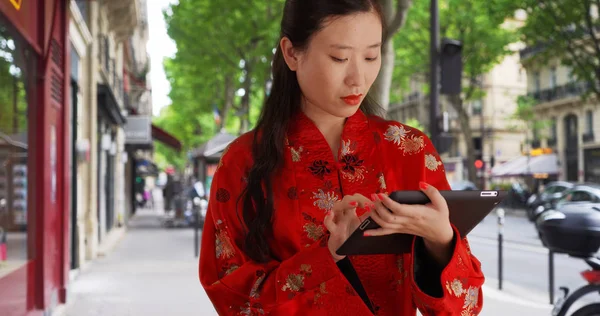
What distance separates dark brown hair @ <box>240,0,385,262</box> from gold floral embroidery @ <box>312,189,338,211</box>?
0.42ft

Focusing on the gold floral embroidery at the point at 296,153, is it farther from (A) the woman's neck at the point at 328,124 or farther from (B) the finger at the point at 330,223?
(B) the finger at the point at 330,223

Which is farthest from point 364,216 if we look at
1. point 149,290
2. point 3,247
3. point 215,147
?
point 215,147

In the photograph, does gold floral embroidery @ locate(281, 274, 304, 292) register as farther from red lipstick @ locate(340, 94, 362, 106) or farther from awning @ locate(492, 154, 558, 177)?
awning @ locate(492, 154, 558, 177)

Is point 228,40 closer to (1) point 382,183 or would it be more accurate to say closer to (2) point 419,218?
(1) point 382,183

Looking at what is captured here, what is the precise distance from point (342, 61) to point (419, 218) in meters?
0.50

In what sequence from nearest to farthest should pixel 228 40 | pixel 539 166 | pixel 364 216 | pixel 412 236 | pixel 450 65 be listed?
1. pixel 364 216
2. pixel 412 236
3. pixel 450 65
4. pixel 228 40
5. pixel 539 166

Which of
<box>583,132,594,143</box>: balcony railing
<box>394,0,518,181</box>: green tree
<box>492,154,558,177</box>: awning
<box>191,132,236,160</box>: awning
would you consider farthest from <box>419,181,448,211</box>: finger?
<box>492,154,558,177</box>: awning

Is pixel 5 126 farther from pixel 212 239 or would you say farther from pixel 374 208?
pixel 374 208

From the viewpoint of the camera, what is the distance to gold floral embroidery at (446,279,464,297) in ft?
5.67

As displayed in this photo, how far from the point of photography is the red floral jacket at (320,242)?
5.85 ft

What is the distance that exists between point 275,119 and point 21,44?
448 centimetres

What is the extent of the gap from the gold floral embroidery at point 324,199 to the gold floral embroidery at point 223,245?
0.26 metres

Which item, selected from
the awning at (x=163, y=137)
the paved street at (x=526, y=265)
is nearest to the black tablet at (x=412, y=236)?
the paved street at (x=526, y=265)

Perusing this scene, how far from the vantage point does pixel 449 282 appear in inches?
68.0
